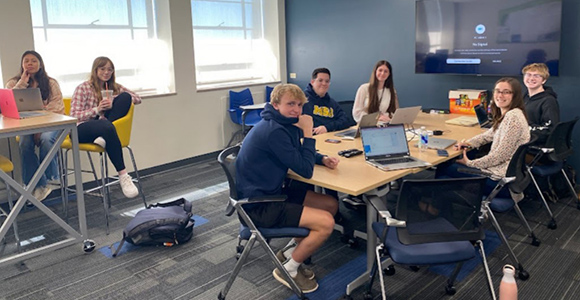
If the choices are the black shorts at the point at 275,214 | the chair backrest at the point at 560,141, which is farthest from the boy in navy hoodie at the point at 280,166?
the chair backrest at the point at 560,141

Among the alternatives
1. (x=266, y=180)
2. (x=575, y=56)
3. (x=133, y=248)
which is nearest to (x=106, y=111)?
(x=133, y=248)

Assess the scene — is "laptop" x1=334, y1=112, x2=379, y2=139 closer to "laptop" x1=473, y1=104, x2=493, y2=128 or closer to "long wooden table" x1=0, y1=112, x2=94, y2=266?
"laptop" x1=473, y1=104, x2=493, y2=128

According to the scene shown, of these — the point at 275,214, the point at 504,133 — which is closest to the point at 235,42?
the point at 504,133

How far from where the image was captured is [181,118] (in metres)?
5.84

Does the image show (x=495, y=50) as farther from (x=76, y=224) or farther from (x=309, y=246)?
(x=76, y=224)

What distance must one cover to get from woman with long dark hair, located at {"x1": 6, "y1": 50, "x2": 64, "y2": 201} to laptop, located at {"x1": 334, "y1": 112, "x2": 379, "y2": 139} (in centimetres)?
243

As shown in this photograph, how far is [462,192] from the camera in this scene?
7.47ft

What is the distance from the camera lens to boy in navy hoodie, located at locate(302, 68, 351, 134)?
13.7 ft

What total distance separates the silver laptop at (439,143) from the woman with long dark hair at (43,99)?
10.0 feet

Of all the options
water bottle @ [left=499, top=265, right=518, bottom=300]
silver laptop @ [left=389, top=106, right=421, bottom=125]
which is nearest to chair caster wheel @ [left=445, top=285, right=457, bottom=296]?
water bottle @ [left=499, top=265, right=518, bottom=300]

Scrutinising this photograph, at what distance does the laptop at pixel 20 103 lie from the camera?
11.3 feet

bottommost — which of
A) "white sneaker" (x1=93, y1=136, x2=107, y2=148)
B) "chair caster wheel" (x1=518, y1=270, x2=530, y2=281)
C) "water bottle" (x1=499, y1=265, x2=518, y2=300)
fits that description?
"chair caster wheel" (x1=518, y1=270, x2=530, y2=281)

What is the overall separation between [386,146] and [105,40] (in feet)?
11.6

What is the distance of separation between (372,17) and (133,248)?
401 cm
